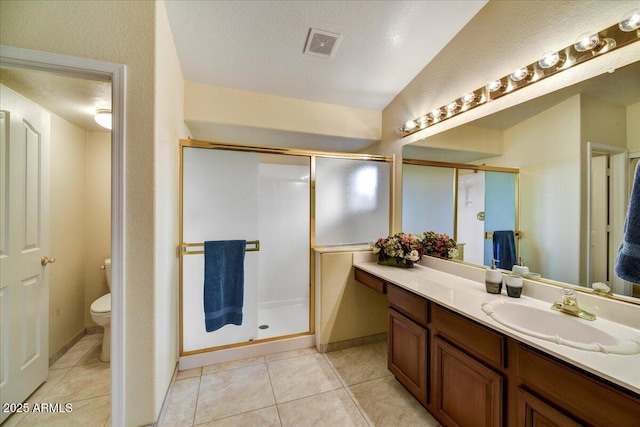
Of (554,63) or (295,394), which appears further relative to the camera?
(295,394)

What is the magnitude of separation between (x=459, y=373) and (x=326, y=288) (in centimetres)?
119

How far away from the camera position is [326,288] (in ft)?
7.31

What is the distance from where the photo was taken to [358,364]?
207cm

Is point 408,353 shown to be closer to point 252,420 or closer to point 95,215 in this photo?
point 252,420

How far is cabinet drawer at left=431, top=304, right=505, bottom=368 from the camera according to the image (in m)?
1.06

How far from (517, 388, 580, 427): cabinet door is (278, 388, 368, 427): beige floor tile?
88 centimetres

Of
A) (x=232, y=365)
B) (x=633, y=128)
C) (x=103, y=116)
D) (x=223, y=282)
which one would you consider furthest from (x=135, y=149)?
(x=633, y=128)

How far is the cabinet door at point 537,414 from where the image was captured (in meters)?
0.84

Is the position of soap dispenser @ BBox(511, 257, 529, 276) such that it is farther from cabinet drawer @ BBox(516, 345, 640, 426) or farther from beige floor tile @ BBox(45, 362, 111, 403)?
beige floor tile @ BBox(45, 362, 111, 403)

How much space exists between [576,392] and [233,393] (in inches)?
72.9

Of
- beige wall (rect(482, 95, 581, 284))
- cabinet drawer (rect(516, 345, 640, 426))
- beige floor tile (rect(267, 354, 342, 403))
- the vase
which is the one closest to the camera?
cabinet drawer (rect(516, 345, 640, 426))

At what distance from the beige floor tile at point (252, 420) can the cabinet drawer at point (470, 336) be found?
1.13 metres

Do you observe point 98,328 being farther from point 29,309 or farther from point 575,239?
point 575,239

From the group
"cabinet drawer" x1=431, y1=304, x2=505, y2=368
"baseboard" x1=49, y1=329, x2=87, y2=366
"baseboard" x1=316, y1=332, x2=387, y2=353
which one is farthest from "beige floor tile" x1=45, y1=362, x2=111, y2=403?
"cabinet drawer" x1=431, y1=304, x2=505, y2=368
